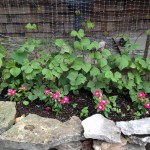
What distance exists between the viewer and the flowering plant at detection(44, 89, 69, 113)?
80.3 inches

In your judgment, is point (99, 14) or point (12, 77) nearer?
point (12, 77)

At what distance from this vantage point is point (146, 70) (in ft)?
7.32

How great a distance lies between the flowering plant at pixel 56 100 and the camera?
2.04 metres

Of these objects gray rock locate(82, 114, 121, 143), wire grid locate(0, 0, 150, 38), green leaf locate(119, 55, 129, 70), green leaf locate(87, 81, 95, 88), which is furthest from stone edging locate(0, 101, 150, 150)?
wire grid locate(0, 0, 150, 38)

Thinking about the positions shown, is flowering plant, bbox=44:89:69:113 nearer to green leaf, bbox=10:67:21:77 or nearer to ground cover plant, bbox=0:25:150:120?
ground cover plant, bbox=0:25:150:120

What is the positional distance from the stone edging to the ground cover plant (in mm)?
175

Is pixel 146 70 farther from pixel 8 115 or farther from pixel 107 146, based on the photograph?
pixel 8 115

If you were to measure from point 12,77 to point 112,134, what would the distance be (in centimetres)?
104

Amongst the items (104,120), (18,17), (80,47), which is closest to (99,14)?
(18,17)

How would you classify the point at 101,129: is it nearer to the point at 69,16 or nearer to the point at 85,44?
the point at 85,44

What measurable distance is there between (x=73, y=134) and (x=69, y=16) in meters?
1.95

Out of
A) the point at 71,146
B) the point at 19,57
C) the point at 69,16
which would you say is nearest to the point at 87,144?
the point at 71,146

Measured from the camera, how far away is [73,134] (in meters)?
1.83

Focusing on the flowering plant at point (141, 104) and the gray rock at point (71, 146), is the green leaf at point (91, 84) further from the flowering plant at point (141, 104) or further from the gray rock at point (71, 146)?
the gray rock at point (71, 146)
